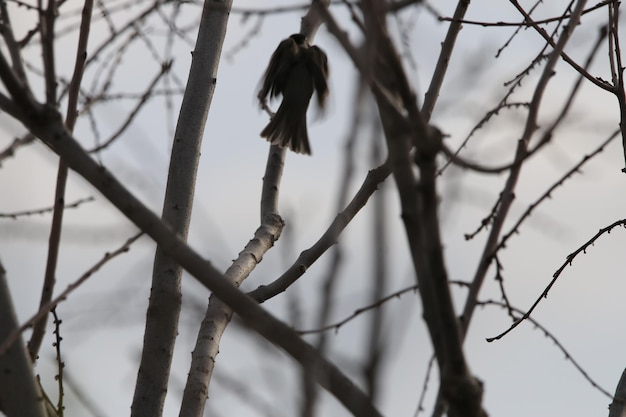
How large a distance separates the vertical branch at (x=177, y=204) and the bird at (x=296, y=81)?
1163 millimetres

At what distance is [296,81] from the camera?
14.9 feet

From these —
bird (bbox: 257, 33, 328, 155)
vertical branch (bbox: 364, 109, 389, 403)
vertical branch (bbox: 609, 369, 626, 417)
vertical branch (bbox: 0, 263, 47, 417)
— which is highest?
bird (bbox: 257, 33, 328, 155)

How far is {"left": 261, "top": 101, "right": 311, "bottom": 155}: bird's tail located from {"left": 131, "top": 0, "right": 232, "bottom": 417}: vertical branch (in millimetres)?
918

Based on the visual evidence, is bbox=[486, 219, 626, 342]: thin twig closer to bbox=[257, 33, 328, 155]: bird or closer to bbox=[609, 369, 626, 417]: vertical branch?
bbox=[609, 369, 626, 417]: vertical branch

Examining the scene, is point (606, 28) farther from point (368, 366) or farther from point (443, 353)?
point (368, 366)

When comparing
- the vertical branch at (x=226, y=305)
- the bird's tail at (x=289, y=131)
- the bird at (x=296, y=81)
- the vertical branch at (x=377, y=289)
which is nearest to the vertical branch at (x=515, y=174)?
the vertical branch at (x=377, y=289)

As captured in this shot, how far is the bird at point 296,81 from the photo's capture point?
428cm

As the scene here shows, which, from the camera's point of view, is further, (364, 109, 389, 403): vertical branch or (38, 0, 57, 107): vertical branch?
(38, 0, 57, 107): vertical branch

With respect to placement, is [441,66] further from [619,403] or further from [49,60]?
[49,60]

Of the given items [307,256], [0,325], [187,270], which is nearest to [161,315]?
[307,256]

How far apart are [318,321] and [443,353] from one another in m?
A: 0.47

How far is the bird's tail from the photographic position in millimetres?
4039

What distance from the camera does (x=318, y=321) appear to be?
1284 mm

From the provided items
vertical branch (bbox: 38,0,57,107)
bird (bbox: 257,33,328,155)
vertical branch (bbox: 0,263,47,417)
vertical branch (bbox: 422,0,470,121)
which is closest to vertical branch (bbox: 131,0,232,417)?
vertical branch (bbox: 0,263,47,417)
